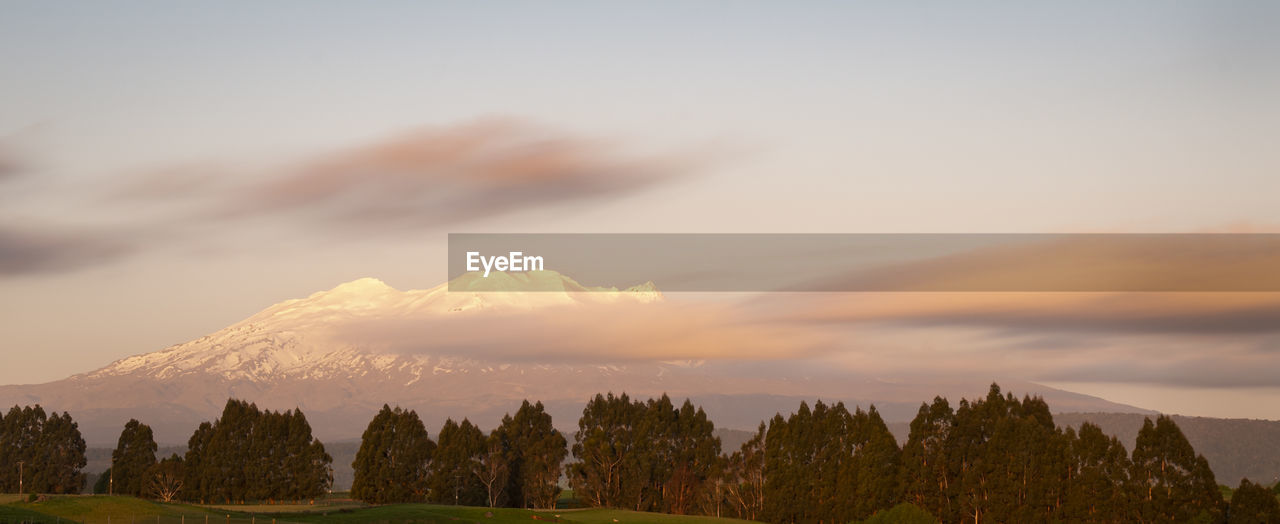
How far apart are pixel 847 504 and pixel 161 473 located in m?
94.2

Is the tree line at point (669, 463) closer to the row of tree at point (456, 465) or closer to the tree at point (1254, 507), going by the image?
the row of tree at point (456, 465)

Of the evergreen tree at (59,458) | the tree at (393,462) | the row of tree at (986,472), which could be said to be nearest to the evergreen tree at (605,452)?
the row of tree at (986,472)

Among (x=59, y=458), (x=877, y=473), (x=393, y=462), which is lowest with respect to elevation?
(x=877, y=473)

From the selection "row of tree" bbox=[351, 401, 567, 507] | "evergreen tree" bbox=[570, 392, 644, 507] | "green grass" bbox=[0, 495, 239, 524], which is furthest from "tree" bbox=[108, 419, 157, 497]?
"evergreen tree" bbox=[570, 392, 644, 507]

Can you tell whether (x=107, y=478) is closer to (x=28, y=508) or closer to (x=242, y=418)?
(x=242, y=418)

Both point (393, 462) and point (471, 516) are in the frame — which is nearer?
point (471, 516)

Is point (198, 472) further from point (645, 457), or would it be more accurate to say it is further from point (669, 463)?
point (669, 463)

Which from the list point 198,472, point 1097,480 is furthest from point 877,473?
point 198,472

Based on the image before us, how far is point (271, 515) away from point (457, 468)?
42.9 m

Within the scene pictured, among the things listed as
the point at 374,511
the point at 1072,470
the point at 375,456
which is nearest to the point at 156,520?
the point at 374,511

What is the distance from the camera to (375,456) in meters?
172

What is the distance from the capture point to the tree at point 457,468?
168525mm

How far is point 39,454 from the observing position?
610ft

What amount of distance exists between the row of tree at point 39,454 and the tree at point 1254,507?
151 m
